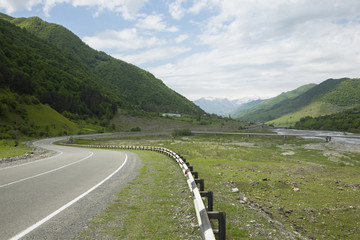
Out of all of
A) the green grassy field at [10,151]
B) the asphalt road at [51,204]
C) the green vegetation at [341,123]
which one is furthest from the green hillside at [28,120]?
the green vegetation at [341,123]

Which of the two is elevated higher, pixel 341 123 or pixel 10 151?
pixel 341 123

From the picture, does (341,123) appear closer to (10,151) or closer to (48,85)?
(10,151)

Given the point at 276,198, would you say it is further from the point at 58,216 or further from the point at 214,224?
the point at 58,216

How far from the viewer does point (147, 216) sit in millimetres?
6328

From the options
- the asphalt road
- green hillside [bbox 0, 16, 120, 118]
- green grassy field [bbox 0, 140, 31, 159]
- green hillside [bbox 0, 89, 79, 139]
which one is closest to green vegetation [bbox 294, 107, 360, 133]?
green grassy field [bbox 0, 140, 31, 159]

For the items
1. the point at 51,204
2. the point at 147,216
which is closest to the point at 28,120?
the point at 51,204

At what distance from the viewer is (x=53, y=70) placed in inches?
6727

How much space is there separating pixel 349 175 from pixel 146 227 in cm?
1612

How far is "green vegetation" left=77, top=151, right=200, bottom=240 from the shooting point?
513 centimetres

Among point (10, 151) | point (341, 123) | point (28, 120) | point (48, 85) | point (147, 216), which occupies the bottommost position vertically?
point (10, 151)

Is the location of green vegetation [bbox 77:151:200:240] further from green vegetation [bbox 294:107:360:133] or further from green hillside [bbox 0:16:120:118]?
green hillside [bbox 0:16:120:118]

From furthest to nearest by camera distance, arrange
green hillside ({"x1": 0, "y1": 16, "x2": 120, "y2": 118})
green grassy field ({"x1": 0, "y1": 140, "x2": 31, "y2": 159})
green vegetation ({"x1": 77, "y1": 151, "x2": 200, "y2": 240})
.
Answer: green hillside ({"x1": 0, "y1": 16, "x2": 120, "y2": 118}) < green grassy field ({"x1": 0, "y1": 140, "x2": 31, "y2": 159}) < green vegetation ({"x1": 77, "y1": 151, "x2": 200, "y2": 240})

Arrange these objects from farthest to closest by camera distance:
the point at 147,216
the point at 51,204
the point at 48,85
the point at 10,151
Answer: the point at 48,85, the point at 10,151, the point at 51,204, the point at 147,216

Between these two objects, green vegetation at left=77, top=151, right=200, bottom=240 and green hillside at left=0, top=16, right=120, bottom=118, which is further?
green hillside at left=0, top=16, right=120, bottom=118
